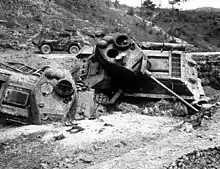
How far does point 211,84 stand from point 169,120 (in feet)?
24.8

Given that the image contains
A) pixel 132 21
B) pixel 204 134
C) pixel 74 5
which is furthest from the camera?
pixel 132 21

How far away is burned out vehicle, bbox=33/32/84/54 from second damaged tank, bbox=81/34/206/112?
26.1 feet

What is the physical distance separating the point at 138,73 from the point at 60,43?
9.67m

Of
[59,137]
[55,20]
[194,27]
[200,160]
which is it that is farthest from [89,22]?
[200,160]

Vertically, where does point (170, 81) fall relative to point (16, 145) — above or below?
above

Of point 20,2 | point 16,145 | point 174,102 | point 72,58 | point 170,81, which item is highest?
point 20,2

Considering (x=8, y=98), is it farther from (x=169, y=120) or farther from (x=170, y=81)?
(x=170, y=81)

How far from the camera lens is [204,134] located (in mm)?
6270

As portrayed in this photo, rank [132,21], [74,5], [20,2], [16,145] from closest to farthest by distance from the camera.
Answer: [16,145], [20,2], [74,5], [132,21]

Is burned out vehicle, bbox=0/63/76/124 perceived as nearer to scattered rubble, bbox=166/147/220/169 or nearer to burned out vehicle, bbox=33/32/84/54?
scattered rubble, bbox=166/147/220/169

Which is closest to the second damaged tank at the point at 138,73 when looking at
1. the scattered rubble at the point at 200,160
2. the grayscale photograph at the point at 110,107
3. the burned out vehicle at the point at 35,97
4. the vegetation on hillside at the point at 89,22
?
the grayscale photograph at the point at 110,107

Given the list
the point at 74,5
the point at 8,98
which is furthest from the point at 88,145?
the point at 74,5

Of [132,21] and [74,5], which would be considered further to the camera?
[132,21]

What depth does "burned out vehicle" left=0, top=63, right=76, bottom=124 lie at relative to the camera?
8219 mm
